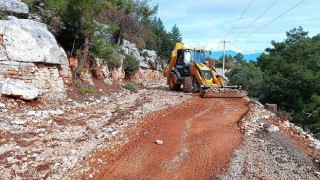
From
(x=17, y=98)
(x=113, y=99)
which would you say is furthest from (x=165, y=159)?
(x=113, y=99)

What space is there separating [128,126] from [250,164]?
3437 mm

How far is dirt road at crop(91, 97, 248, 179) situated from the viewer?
211 inches

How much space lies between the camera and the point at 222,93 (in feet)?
46.7

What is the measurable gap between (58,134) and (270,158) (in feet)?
14.2

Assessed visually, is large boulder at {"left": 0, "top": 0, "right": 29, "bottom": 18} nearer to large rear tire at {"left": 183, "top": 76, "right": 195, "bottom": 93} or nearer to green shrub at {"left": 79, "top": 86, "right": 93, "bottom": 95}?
green shrub at {"left": 79, "top": 86, "right": 93, "bottom": 95}

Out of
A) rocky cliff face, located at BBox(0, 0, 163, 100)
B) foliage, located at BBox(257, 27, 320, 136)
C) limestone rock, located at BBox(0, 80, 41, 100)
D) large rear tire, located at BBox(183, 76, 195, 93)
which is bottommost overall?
foliage, located at BBox(257, 27, 320, 136)

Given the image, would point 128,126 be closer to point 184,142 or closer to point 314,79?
point 184,142

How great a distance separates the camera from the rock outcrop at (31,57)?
399 inches

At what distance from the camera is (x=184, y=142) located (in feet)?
23.0


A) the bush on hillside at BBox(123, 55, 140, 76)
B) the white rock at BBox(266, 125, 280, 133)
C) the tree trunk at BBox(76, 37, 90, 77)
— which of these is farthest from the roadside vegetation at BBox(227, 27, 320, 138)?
the tree trunk at BBox(76, 37, 90, 77)

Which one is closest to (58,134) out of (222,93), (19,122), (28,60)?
(19,122)

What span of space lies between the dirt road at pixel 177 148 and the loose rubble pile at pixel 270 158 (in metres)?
0.23

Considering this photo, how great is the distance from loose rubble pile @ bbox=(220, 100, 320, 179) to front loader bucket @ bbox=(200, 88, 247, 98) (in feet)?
18.7

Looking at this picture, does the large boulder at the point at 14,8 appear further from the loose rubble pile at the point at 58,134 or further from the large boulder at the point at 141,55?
the large boulder at the point at 141,55
